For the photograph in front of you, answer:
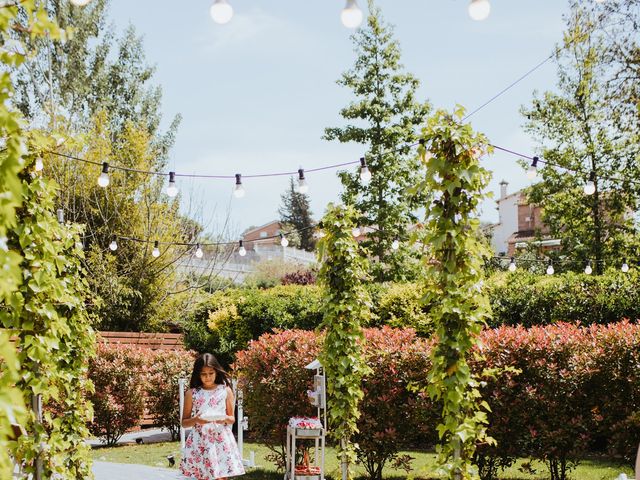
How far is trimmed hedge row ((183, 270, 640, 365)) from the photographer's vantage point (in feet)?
36.0

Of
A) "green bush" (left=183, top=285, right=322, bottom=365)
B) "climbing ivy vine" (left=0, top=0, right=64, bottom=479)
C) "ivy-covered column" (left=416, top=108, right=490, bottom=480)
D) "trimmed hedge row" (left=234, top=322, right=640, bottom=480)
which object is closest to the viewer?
"climbing ivy vine" (left=0, top=0, right=64, bottom=479)

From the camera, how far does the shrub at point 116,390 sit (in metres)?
12.1

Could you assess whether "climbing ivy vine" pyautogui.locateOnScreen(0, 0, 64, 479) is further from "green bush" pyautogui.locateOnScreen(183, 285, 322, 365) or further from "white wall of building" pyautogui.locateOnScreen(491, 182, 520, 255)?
"white wall of building" pyautogui.locateOnScreen(491, 182, 520, 255)

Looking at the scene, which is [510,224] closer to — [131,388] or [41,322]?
[131,388]

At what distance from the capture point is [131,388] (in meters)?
12.4

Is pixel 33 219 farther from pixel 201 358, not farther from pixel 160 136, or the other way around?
pixel 160 136

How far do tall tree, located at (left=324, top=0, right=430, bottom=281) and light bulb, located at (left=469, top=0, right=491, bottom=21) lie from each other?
18136 millimetres

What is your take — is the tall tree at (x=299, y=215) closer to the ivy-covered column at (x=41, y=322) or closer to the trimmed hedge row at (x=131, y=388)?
the trimmed hedge row at (x=131, y=388)

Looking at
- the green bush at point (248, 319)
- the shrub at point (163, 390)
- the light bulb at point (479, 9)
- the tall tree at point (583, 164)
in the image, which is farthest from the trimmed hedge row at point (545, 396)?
the tall tree at point (583, 164)

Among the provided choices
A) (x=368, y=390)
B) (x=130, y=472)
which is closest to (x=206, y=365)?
(x=368, y=390)

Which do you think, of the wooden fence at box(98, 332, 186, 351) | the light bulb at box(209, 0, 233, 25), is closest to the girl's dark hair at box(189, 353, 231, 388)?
the light bulb at box(209, 0, 233, 25)

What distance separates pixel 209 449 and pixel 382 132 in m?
16.6

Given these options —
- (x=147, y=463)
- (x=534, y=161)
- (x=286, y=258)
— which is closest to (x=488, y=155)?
(x=534, y=161)

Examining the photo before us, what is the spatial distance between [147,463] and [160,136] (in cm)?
1719
